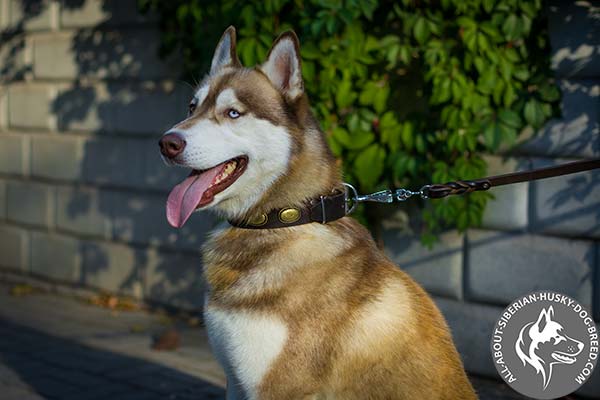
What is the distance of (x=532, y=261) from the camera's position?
4.97 m

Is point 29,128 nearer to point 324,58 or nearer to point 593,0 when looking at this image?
point 324,58

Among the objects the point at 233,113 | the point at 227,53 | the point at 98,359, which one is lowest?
the point at 98,359

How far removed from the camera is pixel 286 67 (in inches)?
136

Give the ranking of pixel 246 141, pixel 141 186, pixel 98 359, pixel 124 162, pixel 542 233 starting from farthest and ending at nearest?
pixel 124 162, pixel 141 186, pixel 98 359, pixel 542 233, pixel 246 141

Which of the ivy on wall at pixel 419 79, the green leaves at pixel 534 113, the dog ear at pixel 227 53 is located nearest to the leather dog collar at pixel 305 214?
the dog ear at pixel 227 53

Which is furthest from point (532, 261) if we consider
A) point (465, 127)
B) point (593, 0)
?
point (593, 0)

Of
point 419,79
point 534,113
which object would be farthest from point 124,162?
point 534,113

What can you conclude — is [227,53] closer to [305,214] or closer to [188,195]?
[188,195]

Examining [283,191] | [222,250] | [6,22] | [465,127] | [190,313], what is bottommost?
[190,313]

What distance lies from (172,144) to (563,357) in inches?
87.0

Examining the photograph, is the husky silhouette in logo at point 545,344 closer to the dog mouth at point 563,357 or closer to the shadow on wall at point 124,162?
the dog mouth at point 563,357

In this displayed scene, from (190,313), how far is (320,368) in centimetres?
382

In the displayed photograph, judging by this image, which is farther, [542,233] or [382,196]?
[542,233]

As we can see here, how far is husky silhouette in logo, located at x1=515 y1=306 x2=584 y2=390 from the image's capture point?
3.79 metres
